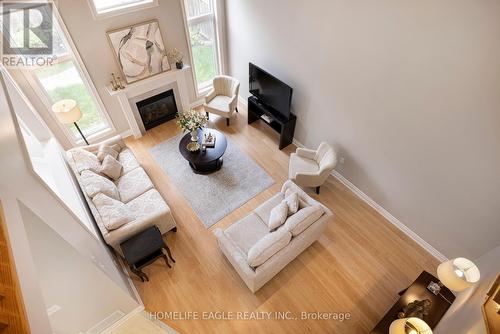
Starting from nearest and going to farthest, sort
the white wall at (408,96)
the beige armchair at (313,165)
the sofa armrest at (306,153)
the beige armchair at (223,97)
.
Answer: the white wall at (408,96), the beige armchair at (313,165), the sofa armrest at (306,153), the beige armchair at (223,97)

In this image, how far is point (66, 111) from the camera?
4.30 meters

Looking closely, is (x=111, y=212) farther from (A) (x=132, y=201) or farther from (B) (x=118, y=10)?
(B) (x=118, y=10)

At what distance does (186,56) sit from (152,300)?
4683 mm

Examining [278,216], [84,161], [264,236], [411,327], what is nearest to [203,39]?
[84,161]

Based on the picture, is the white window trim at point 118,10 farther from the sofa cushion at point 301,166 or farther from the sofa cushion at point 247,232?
the sofa cushion at point 247,232

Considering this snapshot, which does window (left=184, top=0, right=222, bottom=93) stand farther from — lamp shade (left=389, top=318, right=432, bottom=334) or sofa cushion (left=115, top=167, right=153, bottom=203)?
lamp shade (left=389, top=318, right=432, bottom=334)

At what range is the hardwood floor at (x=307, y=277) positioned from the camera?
3467 mm

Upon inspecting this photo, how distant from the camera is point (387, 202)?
4270 millimetres

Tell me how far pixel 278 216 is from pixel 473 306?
2101mm

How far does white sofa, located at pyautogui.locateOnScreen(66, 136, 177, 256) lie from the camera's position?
11.7 feet

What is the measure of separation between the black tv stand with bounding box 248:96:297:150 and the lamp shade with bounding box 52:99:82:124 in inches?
126

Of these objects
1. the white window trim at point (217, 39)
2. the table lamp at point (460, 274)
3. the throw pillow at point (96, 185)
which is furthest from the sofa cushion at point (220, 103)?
the table lamp at point (460, 274)

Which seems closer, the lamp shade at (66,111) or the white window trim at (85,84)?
the white window trim at (85,84)

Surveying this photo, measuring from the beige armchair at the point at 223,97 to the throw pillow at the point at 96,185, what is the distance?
2.67 m
